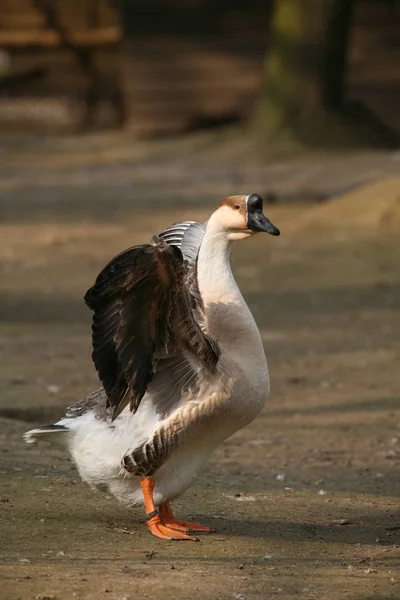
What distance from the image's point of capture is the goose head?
5.25 meters

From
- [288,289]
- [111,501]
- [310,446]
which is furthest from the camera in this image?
[288,289]

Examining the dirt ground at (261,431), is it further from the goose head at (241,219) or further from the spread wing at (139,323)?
the goose head at (241,219)

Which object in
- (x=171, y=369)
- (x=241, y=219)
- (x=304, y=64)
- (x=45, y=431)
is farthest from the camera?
(x=304, y=64)

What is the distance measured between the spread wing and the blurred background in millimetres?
708

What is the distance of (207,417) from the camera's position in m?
5.21

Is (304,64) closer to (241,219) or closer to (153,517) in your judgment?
(241,219)

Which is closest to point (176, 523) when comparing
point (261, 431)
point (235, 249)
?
point (261, 431)

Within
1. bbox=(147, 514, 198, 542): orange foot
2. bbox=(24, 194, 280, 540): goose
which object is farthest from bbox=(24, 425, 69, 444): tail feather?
bbox=(147, 514, 198, 542): orange foot

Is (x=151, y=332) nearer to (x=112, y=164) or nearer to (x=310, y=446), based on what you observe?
(x=310, y=446)

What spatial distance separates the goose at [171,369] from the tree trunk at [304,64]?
14860 mm

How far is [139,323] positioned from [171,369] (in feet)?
1.03

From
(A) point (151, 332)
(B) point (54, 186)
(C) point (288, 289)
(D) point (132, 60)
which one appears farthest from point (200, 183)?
(A) point (151, 332)

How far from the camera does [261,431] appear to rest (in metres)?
8.00

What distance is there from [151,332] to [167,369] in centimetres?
26
